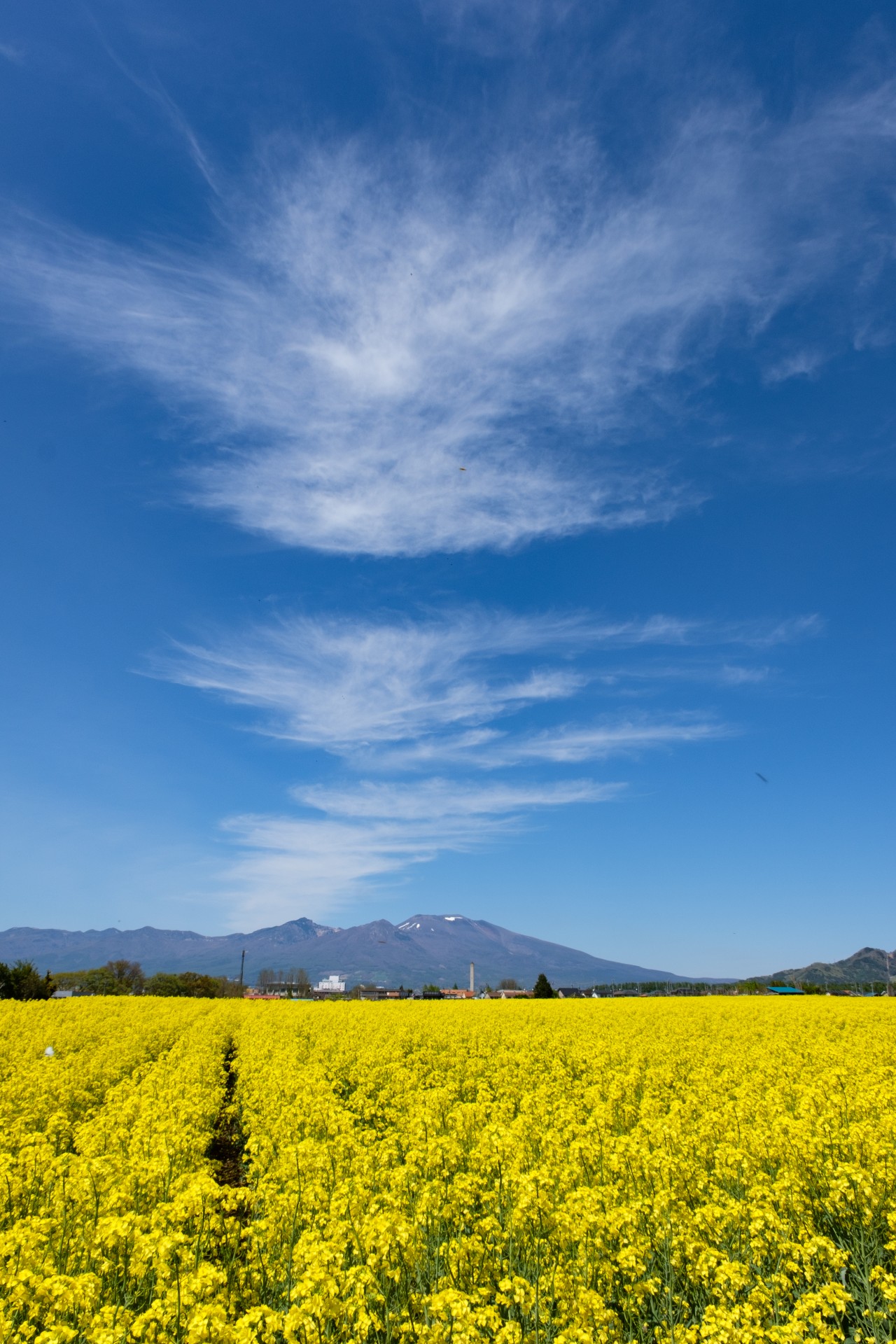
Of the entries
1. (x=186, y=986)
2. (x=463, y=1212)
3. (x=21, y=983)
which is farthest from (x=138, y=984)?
(x=463, y=1212)

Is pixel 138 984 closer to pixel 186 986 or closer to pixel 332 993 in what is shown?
pixel 186 986

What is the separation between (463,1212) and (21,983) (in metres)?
62.1

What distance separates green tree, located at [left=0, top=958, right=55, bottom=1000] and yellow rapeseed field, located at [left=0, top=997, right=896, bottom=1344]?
47.1 meters

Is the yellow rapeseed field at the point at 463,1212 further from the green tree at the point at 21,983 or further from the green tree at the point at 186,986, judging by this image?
the green tree at the point at 186,986

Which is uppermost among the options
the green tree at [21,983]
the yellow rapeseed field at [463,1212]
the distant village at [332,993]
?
the yellow rapeseed field at [463,1212]

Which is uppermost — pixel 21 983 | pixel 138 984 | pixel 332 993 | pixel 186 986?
pixel 21 983

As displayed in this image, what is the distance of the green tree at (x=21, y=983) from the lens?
54.6m

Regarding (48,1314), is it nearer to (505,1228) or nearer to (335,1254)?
(335,1254)

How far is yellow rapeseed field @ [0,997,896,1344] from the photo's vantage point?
20.5 ft

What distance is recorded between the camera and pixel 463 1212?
27.5 ft

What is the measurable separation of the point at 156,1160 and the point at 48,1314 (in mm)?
3216

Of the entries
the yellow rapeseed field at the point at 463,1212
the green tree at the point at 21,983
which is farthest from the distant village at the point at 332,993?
the yellow rapeseed field at the point at 463,1212

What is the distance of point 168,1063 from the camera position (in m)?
21.4

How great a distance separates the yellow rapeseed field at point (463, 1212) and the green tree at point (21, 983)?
47.1 meters
